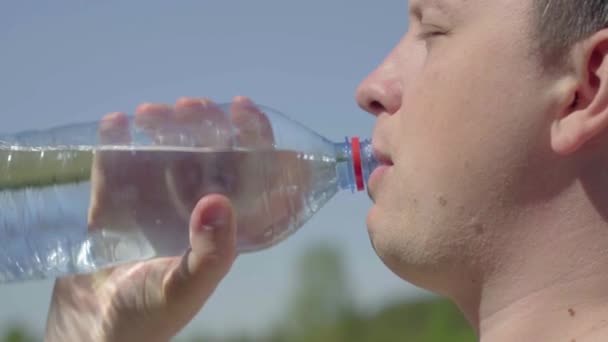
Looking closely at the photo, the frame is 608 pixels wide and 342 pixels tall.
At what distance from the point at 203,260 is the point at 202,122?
1.04ft

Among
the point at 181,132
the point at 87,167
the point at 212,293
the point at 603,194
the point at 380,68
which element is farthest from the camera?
the point at 87,167

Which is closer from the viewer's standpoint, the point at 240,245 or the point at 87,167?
the point at 240,245

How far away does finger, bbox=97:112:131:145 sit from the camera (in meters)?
1.72

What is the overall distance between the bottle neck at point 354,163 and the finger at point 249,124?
14 cm

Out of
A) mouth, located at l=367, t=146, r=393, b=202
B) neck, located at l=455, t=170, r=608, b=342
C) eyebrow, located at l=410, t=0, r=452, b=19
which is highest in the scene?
eyebrow, located at l=410, t=0, r=452, b=19

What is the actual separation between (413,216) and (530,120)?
0.70 ft

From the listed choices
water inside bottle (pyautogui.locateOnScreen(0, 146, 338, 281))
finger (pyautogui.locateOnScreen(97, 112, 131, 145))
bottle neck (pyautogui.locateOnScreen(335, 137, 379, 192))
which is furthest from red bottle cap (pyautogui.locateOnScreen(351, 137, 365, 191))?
finger (pyautogui.locateOnScreen(97, 112, 131, 145))

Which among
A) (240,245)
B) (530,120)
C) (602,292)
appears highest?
(530,120)

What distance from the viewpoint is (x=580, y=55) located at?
124cm

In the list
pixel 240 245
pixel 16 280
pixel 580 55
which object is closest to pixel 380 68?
pixel 580 55

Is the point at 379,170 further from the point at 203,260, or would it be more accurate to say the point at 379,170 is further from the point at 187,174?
the point at 187,174

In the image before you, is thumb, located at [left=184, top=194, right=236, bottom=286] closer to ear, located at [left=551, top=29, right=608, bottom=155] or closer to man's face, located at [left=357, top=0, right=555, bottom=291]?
man's face, located at [left=357, top=0, right=555, bottom=291]

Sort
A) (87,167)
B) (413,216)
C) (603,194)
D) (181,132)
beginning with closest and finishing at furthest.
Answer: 1. (603,194)
2. (413,216)
3. (181,132)
4. (87,167)

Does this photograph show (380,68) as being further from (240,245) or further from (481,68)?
(240,245)
